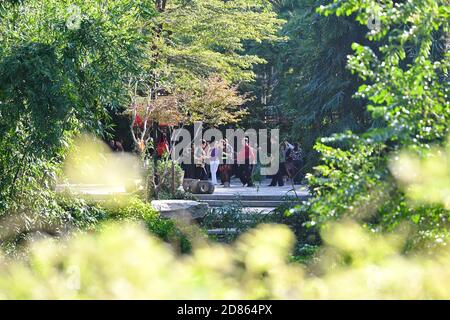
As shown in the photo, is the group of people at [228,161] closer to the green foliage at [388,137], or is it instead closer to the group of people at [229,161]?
the group of people at [229,161]

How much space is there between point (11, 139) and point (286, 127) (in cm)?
1899

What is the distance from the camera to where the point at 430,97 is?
17.4 feet

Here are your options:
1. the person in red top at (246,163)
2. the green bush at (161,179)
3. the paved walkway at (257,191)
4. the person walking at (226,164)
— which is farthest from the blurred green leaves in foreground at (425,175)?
the person in red top at (246,163)

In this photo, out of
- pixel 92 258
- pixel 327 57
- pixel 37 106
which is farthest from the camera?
pixel 327 57

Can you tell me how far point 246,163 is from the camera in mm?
25141

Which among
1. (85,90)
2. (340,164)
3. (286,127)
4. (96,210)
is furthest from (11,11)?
(286,127)

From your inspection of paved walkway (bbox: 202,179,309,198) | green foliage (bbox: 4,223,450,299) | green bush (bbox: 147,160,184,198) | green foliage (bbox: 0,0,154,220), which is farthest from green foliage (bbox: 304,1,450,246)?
paved walkway (bbox: 202,179,309,198)

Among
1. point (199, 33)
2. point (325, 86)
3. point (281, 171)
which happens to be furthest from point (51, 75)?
point (281, 171)

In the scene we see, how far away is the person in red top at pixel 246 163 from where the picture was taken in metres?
25.1

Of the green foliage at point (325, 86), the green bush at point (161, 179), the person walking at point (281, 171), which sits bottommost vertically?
the person walking at point (281, 171)

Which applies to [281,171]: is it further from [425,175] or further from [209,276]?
[209,276]

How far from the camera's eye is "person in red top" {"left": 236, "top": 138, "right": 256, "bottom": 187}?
2511cm

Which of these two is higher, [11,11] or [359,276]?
[11,11]
